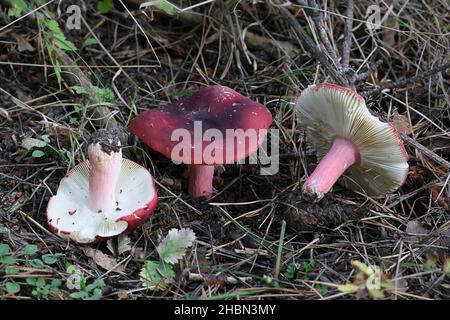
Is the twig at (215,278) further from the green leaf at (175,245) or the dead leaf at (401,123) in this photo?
the dead leaf at (401,123)

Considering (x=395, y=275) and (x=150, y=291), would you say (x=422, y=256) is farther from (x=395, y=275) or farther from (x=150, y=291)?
(x=150, y=291)

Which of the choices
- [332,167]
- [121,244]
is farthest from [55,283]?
[332,167]

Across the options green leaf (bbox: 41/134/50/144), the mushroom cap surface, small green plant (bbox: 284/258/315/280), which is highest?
green leaf (bbox: 41/134/50/144)

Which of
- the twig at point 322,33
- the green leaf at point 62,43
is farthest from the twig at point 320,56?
the green leaf at point 62,43

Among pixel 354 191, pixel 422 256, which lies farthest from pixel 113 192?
pixel 422 256

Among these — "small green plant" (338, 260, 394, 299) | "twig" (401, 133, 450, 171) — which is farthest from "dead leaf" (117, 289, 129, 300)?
"twig" (401, 133, 450, 171)

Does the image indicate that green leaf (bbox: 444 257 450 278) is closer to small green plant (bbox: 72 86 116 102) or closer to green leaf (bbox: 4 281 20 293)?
green leaf (bbox: 4 281 20 293)
